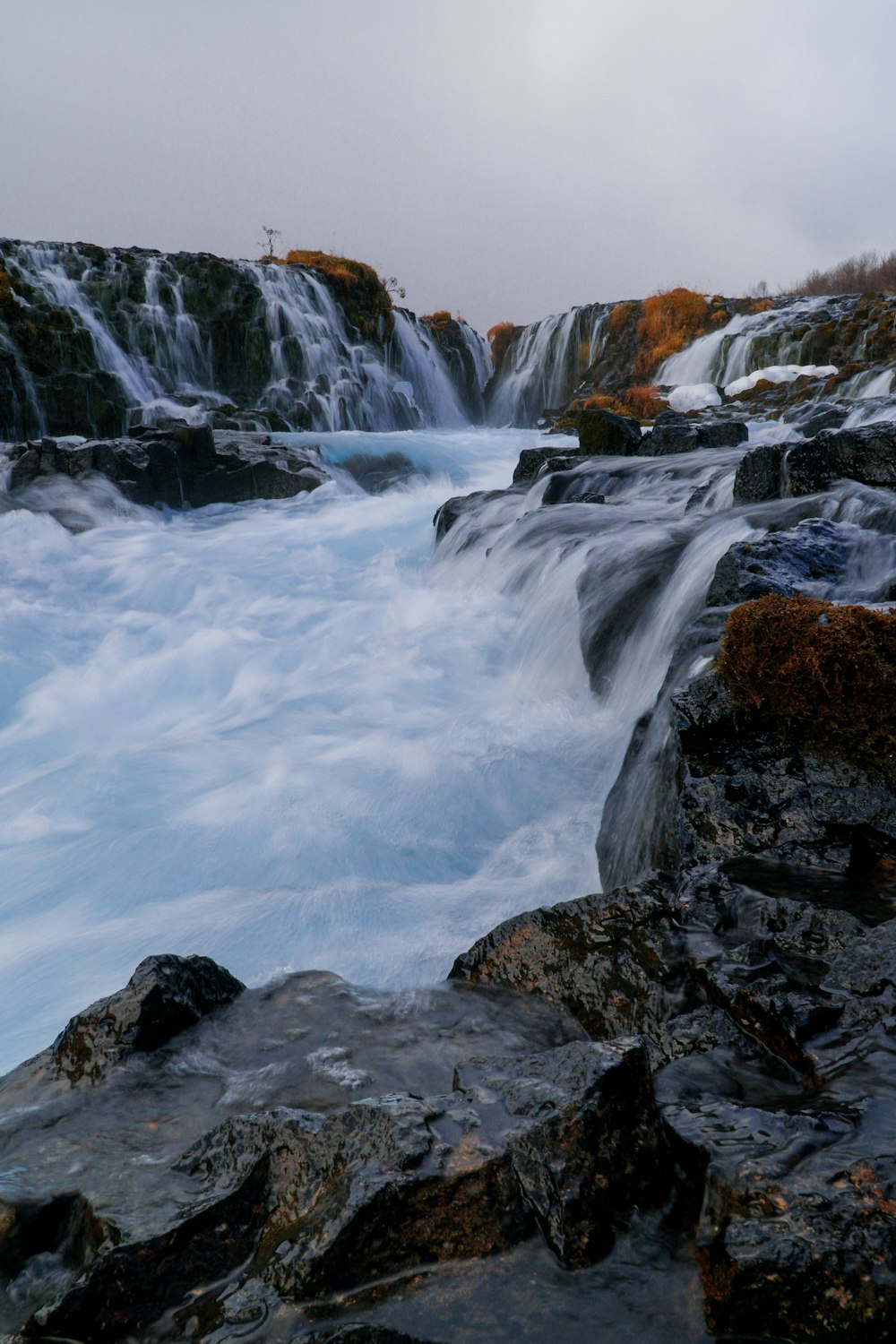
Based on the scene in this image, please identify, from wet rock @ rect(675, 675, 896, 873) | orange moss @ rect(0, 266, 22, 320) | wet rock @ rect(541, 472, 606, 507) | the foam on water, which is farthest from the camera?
orange moss @ rect(0, 266, 22, 320)

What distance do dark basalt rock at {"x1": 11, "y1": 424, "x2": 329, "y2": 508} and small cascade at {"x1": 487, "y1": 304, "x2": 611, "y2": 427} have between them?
17.8m

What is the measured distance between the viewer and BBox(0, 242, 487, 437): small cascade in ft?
65.1

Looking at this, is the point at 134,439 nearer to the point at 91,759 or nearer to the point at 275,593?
the point at 275,593

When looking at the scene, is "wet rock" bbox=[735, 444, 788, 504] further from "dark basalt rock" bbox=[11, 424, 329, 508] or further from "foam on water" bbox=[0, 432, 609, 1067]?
"dark basalt rock" bbox=[11, 424, 329, 508]

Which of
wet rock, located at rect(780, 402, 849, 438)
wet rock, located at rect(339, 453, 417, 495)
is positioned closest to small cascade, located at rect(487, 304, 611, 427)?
wet rock, located at rect(339, 453, 417, 495)

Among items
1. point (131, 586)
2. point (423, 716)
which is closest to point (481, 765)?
point (423, 716)

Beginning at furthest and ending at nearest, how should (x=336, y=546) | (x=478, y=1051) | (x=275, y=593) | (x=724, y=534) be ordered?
1. (x=336, y=546)
2. (x=275, y=593)
3. (x=724, y=534)
4. (x=478, y=1051)

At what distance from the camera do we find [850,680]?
11.0 feet

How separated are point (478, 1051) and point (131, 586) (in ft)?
33.6

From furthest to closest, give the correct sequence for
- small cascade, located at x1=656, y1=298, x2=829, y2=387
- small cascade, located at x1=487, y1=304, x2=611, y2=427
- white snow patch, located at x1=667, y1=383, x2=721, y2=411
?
small cascade, located at x1=487, y1=304, x2=611, y2=427 < small cascade, located at x1=656, y1=298, x2=829, y2=387 < white snow patch, located at x1=667, y1=383, x2=721, y2=411

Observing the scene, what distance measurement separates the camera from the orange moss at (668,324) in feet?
99.0

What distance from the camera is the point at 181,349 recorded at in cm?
2314

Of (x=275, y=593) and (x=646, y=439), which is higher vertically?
(x=646, y=439)

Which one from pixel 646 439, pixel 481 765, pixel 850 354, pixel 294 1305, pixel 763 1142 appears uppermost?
pixel 850 354
